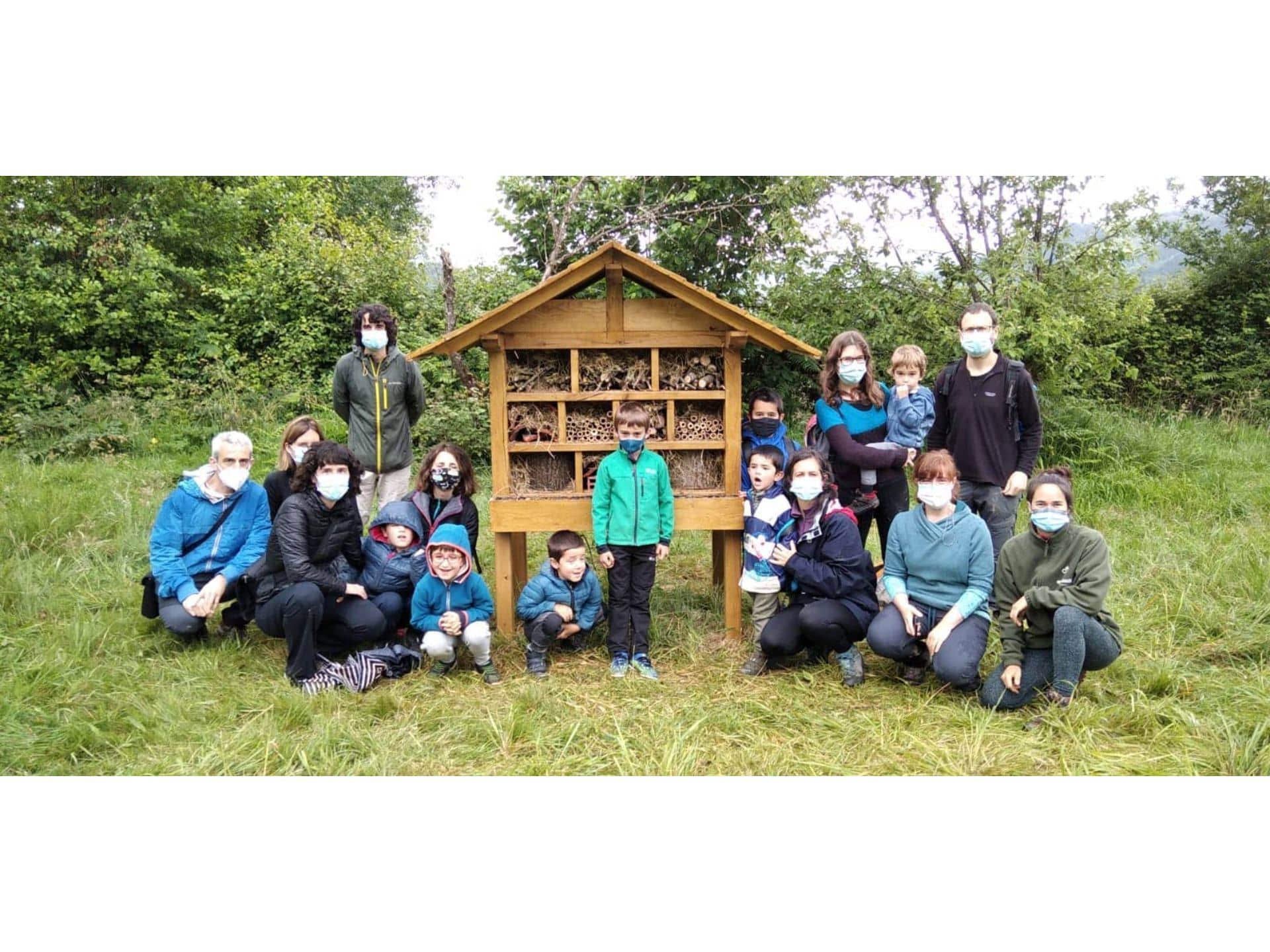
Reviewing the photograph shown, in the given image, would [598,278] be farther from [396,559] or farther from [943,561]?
[943,561]

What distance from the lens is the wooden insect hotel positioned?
16.2 feet

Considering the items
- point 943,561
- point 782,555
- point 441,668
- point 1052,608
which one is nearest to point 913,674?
point 943,561

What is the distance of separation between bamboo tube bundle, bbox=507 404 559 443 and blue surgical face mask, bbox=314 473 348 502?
3.40 feet

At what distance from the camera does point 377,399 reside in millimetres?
5754

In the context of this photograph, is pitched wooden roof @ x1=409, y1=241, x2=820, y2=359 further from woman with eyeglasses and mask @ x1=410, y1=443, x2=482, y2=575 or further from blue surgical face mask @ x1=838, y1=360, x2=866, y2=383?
woman with eyeglasses and mask @ x1=410, y1=443, x2=482, y2=575

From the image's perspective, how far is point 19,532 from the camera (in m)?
6.75

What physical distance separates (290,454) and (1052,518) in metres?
4.39

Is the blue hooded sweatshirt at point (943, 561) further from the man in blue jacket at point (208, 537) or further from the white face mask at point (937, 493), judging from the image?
the man in blue jacket at point (208, 537)

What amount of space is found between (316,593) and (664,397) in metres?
2.35

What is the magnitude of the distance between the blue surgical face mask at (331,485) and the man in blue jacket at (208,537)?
2.21 feet

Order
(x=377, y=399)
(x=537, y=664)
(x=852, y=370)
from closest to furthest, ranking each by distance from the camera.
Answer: (x=537, y=664) < (x=852, y=370) < (x=377, y=399)

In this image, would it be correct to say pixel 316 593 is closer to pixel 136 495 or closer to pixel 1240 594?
pixel 136 495

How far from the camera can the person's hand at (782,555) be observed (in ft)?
15.5

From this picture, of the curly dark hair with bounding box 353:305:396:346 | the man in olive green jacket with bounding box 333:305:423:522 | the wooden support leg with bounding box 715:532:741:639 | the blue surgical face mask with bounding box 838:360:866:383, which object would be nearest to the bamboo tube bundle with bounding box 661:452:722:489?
the wooden support leg with bounding box 715:532:741:639
